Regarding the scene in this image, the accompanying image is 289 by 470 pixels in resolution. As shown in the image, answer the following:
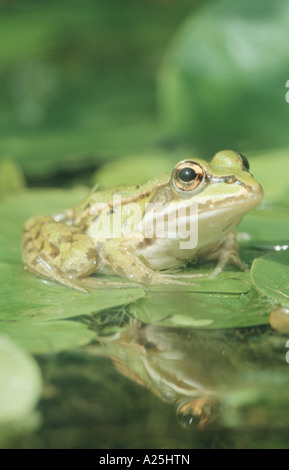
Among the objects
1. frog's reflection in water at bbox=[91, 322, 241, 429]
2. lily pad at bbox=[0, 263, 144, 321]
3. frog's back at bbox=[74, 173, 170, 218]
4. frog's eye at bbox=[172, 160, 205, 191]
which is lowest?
frog's reflection in water at bbox=[91, 322, 241, 429]

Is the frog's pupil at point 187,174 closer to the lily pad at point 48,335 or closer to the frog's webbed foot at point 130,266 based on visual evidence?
the frog's webbed foot at point 130,266

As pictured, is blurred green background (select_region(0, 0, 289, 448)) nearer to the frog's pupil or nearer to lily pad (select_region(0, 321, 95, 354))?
lily pad (select_region(0, 321, 95, 354))

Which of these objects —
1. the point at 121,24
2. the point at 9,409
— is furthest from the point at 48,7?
the point at 9,409

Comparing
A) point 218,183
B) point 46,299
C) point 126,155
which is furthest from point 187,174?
point 126,155

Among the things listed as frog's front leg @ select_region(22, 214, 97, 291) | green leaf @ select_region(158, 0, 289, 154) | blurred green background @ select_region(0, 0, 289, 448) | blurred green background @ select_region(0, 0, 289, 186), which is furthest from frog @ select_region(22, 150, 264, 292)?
green leaf @ select_region(158, 0, 289, 154)

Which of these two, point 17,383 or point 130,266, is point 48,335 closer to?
point 17,383

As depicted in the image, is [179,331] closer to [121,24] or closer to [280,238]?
[280,238]
